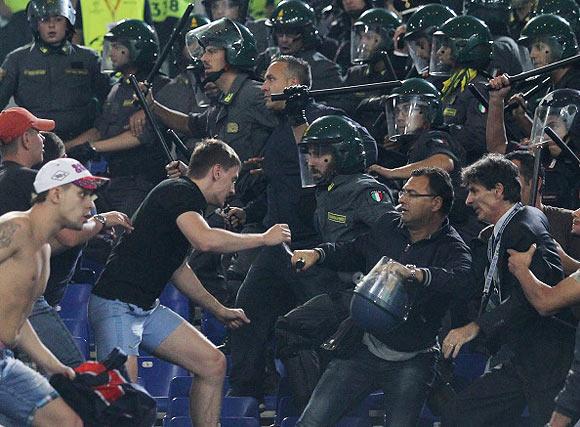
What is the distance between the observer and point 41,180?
7.82 metres

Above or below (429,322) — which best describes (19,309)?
above

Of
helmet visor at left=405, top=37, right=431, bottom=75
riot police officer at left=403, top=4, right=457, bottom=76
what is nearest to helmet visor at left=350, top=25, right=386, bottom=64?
riot police officer at left=403, top=4, right=457, bottom=76

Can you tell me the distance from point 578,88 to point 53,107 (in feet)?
12.4

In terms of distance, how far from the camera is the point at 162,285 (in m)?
8.87

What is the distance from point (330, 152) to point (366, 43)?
8.58 feet

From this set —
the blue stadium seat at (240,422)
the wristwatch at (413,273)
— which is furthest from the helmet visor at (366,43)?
the wristwatch at (413,273)

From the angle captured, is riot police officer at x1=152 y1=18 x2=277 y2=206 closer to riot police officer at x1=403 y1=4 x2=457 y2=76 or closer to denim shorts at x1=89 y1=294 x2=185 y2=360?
riot police officer at x1=403 y1=4 x2=457 y2=76

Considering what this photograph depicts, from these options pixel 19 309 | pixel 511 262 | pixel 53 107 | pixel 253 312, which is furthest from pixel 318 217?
pixel 53 107

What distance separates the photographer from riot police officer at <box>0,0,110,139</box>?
12.2 m

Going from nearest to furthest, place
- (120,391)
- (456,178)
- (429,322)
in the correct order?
(120,391), (429,322), (456,178)

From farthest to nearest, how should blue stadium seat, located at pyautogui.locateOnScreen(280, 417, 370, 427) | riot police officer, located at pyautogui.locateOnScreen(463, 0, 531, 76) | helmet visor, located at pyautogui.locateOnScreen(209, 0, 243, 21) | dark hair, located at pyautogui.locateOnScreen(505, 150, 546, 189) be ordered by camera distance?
helmet visor, located at pyautogui.locateOnScreen(209, 0, 243, 21), riot police officer, located at pyautogui.locateOnScreen(463, 0, 531, 76), dark hair, located at pyautogui.locateOnScreen(505, 150, 546, 189), blue stadium seat, located at pyautogui.locateOnScreen(280, 417, 370, 427)

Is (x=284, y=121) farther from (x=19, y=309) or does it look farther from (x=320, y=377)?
(x=19, y=309)

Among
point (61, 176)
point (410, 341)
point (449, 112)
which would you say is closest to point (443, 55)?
point (449, 112)

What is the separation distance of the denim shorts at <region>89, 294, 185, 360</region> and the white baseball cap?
3.53 feet
